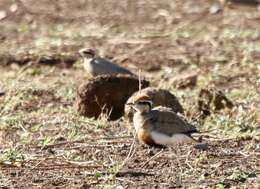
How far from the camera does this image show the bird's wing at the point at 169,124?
10.2m

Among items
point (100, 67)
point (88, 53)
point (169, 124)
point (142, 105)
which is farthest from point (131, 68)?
point (169, 124)

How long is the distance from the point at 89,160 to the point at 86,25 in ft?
32.1

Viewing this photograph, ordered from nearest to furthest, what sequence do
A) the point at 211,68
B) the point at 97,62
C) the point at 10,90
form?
the point at 10,90, the point at 97,62, the point at 211,68

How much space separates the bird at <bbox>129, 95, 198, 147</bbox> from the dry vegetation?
0.47 feet

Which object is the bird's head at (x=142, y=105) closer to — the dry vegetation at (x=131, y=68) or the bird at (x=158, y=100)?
the dry vegetation at (x=131, y=68)

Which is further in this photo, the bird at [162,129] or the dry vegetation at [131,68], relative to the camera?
the bird at [162,129]

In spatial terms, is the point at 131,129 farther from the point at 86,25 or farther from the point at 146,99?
the point at 86,25

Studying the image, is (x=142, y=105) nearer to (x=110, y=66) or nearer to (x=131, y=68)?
(x=110, y=66)

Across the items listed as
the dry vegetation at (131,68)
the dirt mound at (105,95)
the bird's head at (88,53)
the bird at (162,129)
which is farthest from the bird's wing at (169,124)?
the bird's head at (88,53)

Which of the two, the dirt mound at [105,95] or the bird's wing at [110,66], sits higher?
the dirt mound at [105,95]

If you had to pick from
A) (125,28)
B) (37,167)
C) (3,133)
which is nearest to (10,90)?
(3,133)

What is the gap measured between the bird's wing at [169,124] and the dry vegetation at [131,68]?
0.26 metres

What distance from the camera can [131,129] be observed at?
11.1 metres

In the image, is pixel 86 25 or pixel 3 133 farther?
pixel 86 25
